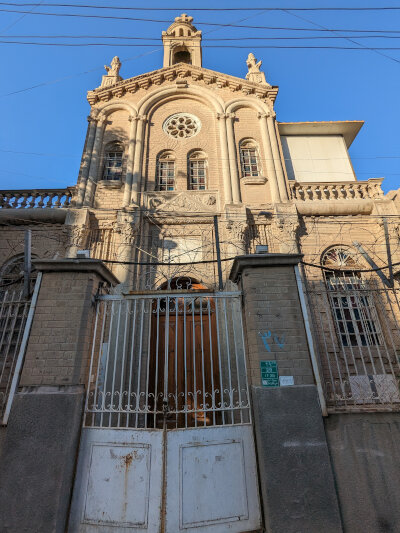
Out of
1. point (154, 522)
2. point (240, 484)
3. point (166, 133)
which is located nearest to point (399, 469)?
point (240, 484)

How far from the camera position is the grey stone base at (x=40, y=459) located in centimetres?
336

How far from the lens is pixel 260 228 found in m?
9.12

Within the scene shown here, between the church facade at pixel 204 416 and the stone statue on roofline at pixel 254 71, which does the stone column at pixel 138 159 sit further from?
the stone statue on roofline at pixel 254 71

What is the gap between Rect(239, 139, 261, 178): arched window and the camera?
10.4m

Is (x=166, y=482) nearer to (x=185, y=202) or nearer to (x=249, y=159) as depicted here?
(x=185, y=202)

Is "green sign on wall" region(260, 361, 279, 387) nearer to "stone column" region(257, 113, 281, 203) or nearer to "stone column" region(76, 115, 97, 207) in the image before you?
"stone column" region(257, 113, 281, 203)

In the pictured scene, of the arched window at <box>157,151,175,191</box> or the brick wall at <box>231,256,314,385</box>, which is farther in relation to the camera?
the arched window at <box>157,151,175,191</box>

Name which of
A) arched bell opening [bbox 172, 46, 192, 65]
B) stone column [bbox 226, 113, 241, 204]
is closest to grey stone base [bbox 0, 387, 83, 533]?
stone column [bbox 226, 113, 241, 204]

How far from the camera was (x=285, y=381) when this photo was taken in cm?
388

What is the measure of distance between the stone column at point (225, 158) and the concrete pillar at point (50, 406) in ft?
19.8

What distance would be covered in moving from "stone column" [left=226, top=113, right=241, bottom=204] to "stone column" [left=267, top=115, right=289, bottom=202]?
140cm

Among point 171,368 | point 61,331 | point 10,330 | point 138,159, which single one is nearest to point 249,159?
point 138,159

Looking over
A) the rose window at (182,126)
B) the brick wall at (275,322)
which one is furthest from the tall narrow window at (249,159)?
the brick wall at (275,322)

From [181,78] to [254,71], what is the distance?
3.28m
